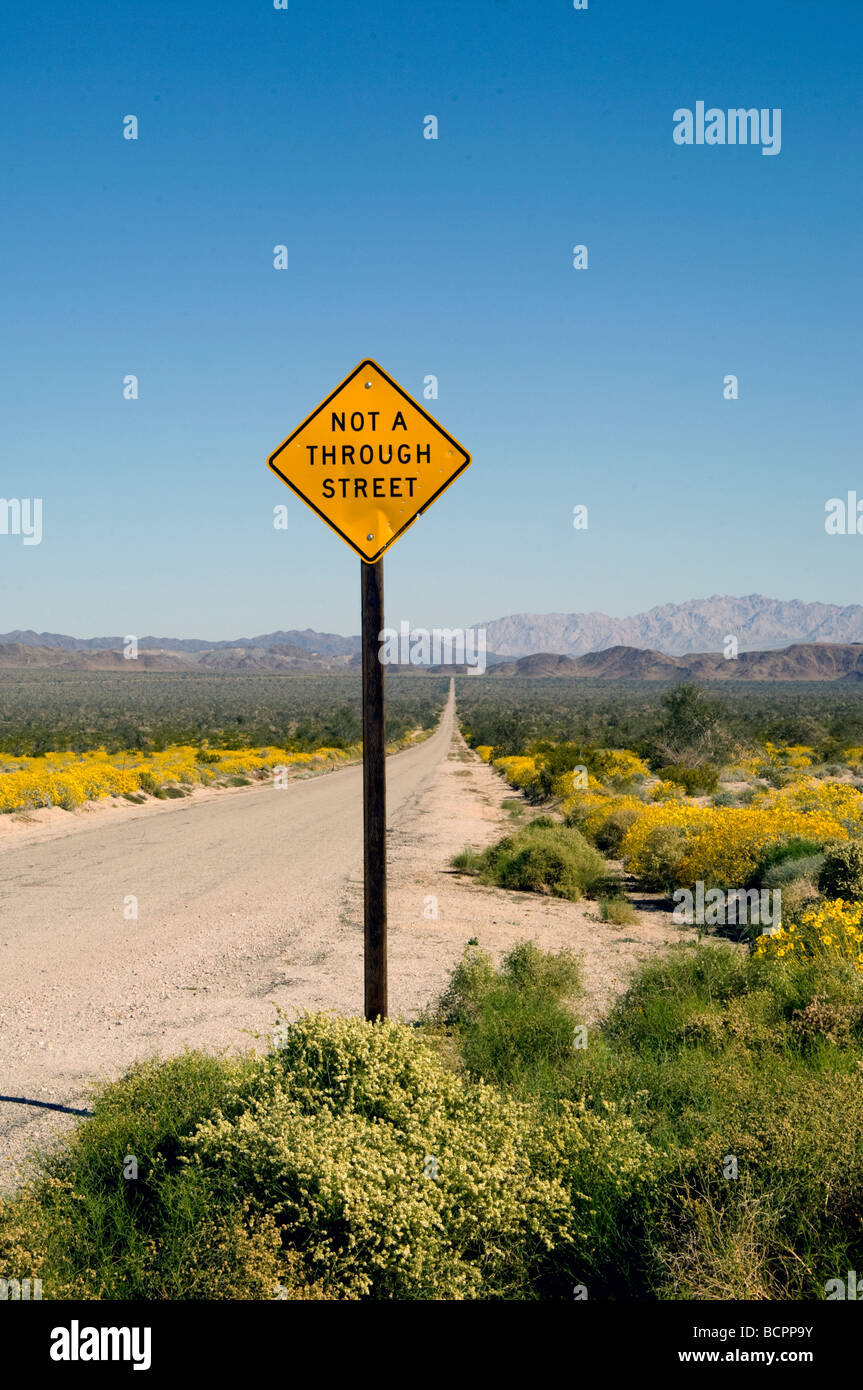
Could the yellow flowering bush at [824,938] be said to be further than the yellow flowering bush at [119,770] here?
No

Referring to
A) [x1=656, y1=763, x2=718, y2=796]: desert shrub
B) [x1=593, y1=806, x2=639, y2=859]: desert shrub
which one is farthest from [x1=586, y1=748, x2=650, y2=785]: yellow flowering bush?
[x1=593, y1=806, x2=639, y2=859]: desert shrub

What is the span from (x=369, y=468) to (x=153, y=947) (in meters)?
7.29

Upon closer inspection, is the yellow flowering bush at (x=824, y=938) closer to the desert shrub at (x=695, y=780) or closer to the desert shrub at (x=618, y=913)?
the desert shrub at (x=618, y=913)

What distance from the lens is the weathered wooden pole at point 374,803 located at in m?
4.80

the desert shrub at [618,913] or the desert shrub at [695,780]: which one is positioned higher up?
the desert shrub at [695,780]

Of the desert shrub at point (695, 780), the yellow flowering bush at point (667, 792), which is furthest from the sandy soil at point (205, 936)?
the desert shrub at point (695, 780)

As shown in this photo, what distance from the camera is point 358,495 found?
4.80 metres

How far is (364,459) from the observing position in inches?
189

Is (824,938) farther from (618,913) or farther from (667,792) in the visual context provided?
(667,792)

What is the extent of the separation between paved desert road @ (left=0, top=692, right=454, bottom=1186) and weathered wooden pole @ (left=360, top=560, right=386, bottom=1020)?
436 mm

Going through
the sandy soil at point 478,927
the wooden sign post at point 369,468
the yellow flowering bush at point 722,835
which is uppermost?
the wooden sign post at point 369,468

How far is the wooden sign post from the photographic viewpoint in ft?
15.6

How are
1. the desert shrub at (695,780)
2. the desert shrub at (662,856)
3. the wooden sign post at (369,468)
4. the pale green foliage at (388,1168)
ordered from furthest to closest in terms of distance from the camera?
the desert shrub at (695,780)
the desert shrub at (662,856)
the wooden sign post at (369,468)
the pale green foliage at (388,1168)

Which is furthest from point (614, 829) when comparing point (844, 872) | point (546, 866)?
point (844, 872)
